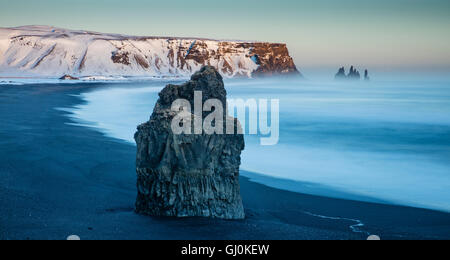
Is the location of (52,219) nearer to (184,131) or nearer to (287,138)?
(184,131)

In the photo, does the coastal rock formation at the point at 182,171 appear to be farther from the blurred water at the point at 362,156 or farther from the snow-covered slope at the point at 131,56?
the snow-covered slope at the point at 131,56

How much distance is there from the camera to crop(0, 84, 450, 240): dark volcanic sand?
396cm

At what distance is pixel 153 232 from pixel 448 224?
12.0 ft

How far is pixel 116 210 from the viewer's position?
4.73 meters

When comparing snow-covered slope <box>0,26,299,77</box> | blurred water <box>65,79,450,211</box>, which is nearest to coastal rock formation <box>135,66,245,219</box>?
blurred water <box>65,79,450,211</box>

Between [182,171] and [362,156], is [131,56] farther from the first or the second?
[182,171]

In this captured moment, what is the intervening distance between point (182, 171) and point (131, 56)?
9900 cm

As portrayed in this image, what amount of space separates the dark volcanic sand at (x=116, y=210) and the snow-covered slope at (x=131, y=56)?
81265 mm

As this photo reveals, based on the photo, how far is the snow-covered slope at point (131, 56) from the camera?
300ft

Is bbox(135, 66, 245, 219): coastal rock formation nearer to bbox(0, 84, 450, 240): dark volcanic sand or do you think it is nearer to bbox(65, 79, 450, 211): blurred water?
bbox(0, 84, 450, 240): dark volcanic sand

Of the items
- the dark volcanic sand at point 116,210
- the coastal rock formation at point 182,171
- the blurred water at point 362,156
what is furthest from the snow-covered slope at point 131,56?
the coastal rock formation at point 182,171

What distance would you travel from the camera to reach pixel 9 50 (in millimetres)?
96250

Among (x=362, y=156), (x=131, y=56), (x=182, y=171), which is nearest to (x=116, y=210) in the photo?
(x=182, y=171)
